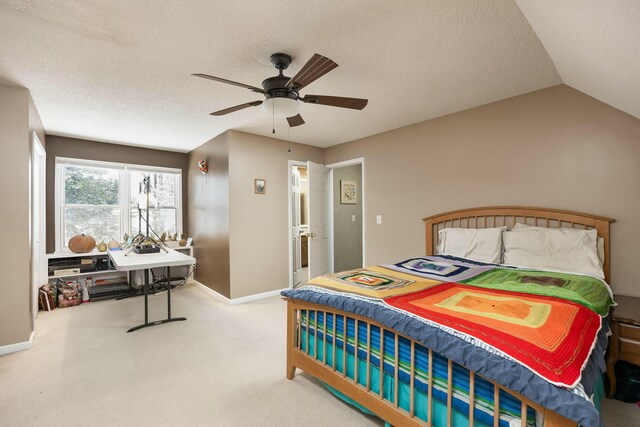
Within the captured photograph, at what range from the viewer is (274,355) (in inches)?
106

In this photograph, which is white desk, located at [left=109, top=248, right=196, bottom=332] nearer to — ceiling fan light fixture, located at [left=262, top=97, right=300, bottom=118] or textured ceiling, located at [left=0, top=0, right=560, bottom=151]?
textured ceiling, located at [left=0, top=0, right=560, bottom=151]

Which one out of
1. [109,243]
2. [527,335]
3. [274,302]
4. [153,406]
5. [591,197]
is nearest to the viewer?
[527,335]

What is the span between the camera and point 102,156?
15.7 ft

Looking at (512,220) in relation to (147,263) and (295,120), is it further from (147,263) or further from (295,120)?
(147,263)

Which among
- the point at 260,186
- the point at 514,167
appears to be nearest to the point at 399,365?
the point at 514,167

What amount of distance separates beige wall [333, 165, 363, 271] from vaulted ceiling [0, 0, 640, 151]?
7.89 feet

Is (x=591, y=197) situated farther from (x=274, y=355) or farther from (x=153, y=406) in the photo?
(x=153, y=406)

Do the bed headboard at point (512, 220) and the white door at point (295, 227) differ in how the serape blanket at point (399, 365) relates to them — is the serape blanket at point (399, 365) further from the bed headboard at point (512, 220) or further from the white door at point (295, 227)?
the white door at point (295, 227)

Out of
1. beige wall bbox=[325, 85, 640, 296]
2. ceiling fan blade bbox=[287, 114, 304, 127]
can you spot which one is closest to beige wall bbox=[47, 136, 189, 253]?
beige wall bbox=[325, 85, 640, 296]

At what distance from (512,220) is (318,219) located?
9.06 ft

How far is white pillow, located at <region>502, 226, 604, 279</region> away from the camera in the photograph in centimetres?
244

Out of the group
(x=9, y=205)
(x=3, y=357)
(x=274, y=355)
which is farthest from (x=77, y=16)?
(x=3, y=357)

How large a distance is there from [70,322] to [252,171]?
9.49 ft

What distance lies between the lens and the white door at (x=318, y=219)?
4.78m
